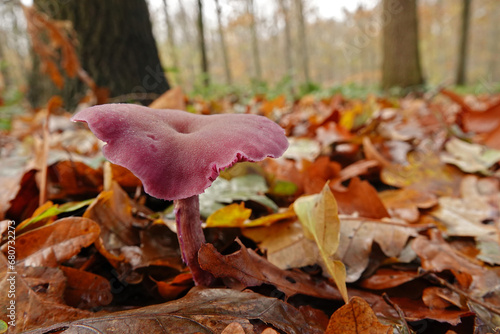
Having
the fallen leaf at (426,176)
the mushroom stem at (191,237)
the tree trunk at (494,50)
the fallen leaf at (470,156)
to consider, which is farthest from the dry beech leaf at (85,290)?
the tree trunk at (494,50)

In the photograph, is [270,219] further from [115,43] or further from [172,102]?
[115,43]

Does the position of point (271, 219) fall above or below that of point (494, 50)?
above

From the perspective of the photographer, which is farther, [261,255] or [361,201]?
[361,201]

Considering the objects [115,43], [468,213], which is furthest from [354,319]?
[115,43]

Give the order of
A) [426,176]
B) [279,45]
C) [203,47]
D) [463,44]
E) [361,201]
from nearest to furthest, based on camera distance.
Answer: [361,201] → [426,176] → [203,47] → [463,44] → [279,45]

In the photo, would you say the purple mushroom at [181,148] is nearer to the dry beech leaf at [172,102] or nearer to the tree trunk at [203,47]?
the dry beech leaf at [172,102]

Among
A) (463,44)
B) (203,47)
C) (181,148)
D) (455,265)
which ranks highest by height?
(181,148)

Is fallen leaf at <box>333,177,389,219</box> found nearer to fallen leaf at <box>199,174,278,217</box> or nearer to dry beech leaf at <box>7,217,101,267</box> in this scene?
fallen leaf at <box>199,174,278,217</box>

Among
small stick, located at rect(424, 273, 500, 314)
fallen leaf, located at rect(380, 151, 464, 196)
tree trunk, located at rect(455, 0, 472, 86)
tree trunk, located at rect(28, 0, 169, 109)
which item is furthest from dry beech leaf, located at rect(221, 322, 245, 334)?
tree trunk, located at rect(455, 0, 472, 86)
